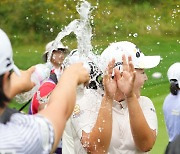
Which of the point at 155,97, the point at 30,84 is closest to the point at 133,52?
the point at 30,84

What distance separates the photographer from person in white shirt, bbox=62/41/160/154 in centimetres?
338

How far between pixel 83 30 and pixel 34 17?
43.1 ft

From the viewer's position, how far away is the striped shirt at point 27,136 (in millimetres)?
2201

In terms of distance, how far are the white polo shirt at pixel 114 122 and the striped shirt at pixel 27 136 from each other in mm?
1188

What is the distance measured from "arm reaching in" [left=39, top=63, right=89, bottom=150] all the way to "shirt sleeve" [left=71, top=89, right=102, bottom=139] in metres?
0.97

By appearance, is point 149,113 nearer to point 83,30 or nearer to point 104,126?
point 104,126

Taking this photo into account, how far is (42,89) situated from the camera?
4.55 metres

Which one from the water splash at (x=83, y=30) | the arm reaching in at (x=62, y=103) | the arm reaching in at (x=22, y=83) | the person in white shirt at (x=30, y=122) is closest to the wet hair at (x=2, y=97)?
the person in white shirt at (x=30, y=122)

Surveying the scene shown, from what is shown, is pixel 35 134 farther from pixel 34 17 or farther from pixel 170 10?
pixel 170 10

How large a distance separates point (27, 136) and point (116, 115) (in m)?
1.35

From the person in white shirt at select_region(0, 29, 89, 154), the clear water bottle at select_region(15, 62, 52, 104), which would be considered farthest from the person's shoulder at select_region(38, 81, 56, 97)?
the person in white shirt at select_region(0, 29, 89, 154)

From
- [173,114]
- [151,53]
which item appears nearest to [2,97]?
[173,114]

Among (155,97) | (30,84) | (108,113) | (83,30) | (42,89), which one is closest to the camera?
(30,84)

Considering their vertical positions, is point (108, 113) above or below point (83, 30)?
below
